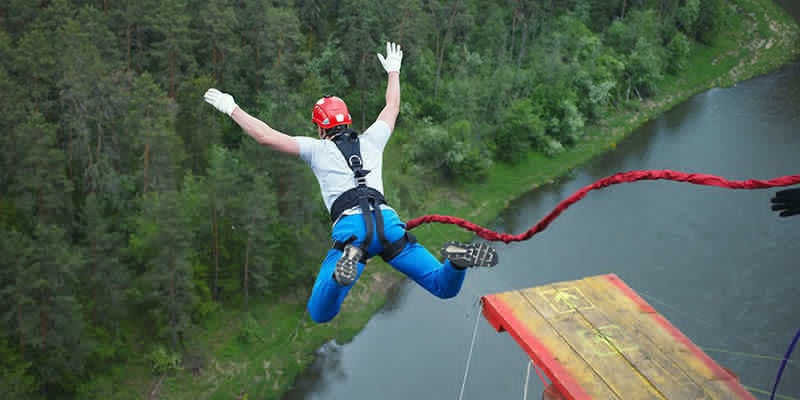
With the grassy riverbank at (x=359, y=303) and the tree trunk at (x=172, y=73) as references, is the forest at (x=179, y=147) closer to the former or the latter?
the tree trunk at (x=172, y=73)

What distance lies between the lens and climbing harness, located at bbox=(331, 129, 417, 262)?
6.19 metres

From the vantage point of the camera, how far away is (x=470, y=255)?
18.6ft

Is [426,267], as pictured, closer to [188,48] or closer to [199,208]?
Answer: [199,208]

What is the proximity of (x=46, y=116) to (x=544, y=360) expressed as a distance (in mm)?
18384

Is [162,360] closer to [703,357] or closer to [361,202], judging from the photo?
[361,202]

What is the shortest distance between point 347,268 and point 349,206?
2.71 ft

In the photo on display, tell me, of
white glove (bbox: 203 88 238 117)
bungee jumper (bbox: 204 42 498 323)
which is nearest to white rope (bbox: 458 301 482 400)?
bungee jumper (bbox: 204 42 498 323)

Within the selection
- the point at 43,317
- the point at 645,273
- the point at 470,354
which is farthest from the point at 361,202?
the point at 645,273

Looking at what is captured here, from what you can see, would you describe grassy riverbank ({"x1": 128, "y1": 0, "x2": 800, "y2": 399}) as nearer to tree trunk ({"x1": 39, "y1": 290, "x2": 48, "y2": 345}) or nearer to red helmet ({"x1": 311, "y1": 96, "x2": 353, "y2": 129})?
tree trunk ({"x1": 39, "y1": 290, "x2": 48, "y2": 345})

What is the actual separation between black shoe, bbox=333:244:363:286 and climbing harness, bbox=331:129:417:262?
0.29 meters

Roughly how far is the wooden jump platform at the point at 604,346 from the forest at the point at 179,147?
12657 mm

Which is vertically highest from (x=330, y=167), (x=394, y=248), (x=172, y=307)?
(x=330, y=167)

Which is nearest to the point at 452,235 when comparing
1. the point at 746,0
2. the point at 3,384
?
the point at 3,384

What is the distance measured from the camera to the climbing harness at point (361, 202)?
244 inches
